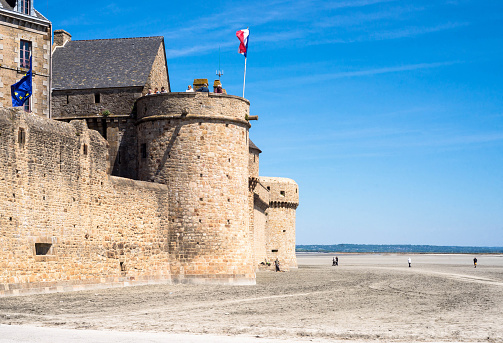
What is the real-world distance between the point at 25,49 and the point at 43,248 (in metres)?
11.7

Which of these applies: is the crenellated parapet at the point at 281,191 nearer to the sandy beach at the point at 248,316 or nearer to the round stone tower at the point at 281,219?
the round stone tower at the point at 281,219

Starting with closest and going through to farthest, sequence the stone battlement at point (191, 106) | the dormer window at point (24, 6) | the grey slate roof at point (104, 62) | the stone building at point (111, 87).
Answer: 1. the stone battlement at point (191, 106)
2. the dormer window at point (24, 6)
3. the stone building at point (111, 87)
4. the grey slate roof at point (104, 62)

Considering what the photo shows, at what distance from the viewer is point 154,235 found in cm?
2891

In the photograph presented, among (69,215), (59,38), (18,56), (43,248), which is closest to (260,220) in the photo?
(59,38)

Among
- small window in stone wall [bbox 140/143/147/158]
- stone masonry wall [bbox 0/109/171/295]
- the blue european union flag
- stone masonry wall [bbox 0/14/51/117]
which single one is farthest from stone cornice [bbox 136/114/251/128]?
the blue european union flag

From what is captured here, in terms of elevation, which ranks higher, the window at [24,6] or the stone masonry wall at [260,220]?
the window at [24,6]

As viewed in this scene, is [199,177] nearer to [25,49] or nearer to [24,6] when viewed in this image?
[25,49]

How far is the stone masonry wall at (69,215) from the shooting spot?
71.7 feet

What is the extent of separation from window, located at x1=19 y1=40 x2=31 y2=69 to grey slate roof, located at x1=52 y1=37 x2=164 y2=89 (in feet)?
7.53

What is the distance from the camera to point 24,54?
102 ft

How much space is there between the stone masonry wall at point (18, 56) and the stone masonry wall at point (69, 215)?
6.87 m

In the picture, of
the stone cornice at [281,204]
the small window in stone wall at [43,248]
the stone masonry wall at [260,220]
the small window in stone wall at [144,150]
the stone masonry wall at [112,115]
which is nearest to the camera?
the small window in stone wall at [43,248]

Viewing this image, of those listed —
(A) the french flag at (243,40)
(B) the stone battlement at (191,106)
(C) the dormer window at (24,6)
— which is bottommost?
(B) the stone battlement at (191,106)

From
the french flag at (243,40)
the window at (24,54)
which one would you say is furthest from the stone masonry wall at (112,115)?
the french flag at (243,40)
